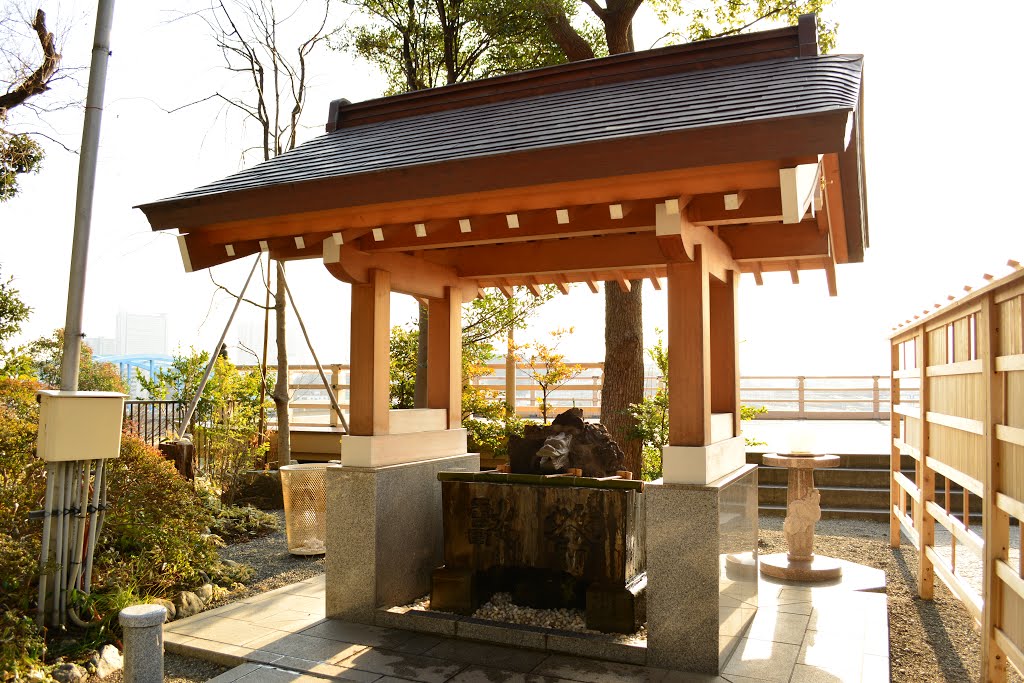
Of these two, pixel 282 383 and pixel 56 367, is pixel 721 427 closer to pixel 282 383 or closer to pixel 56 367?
pixel 282 383

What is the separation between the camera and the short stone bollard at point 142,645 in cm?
335

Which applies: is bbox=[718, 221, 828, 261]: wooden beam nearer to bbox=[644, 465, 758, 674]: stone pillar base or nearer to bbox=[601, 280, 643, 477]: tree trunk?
bbox=[644, 465, 758, 674]: stone pillar base

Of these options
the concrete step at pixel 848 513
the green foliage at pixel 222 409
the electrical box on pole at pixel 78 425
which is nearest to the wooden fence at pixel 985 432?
the concrete step at pixel 848 513

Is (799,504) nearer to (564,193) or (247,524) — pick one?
(564,193)

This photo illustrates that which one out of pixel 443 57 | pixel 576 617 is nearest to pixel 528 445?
pixel 576 617

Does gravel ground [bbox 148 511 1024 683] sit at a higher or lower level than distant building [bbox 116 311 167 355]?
lower

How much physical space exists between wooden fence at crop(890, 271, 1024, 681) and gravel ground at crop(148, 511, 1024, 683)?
38 centimetres

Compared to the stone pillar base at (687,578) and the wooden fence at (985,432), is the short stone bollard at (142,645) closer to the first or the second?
the stone pillar base at (687,578)

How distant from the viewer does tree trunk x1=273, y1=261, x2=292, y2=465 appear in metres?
8.94

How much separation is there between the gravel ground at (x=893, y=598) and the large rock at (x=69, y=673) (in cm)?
14

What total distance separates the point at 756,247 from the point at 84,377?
25.5 meters

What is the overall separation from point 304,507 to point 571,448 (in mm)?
3009

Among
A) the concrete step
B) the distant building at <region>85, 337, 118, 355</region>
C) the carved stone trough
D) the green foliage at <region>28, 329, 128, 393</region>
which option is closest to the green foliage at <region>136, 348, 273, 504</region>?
the carved stone trough

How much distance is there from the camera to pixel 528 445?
487 cm
